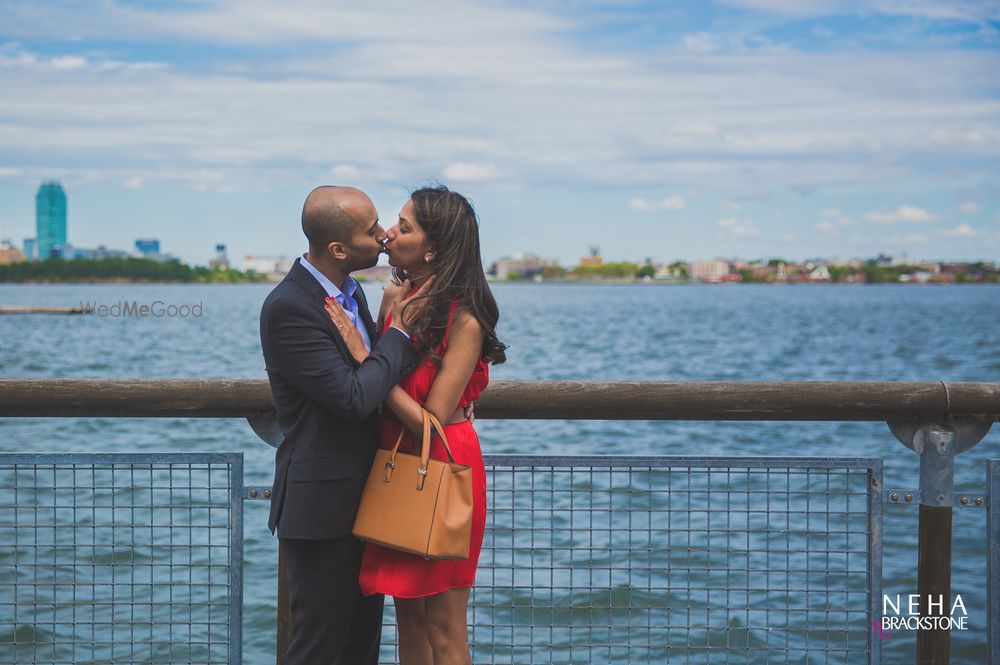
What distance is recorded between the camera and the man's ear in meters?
3.15

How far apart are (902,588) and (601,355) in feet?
121

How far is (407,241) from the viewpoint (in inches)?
125

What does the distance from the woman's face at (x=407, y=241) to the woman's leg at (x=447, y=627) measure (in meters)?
1.03

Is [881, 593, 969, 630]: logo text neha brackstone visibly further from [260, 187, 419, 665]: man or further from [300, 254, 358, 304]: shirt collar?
[300, 254, 358, 304]: shirt collar

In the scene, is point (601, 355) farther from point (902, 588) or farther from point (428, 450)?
point (428, 450)

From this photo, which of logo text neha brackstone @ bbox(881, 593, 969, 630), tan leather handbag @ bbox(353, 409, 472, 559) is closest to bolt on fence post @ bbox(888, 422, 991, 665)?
logo text neha brackstone @ bbox(881, 593, 969, 630)

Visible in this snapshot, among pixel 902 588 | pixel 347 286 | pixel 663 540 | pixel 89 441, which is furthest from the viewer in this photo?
pixel 89 441

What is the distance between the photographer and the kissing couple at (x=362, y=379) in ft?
10.2

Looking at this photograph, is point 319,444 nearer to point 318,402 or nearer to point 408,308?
point 318,402

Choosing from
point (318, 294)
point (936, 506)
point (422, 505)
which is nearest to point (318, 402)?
point (318, 294)

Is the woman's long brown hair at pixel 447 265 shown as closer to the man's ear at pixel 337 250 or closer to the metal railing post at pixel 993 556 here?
the man's ear at pixel 337 250

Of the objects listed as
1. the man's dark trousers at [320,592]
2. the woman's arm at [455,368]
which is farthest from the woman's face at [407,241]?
the man's dark trousers at [320,592]

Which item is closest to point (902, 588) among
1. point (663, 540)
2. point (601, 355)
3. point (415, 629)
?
point (663, 540)

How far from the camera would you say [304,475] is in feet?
10.3
